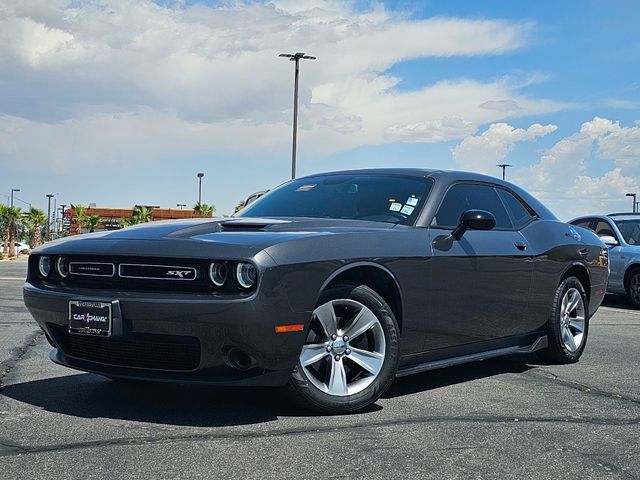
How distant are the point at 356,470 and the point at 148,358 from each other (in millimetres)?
1336

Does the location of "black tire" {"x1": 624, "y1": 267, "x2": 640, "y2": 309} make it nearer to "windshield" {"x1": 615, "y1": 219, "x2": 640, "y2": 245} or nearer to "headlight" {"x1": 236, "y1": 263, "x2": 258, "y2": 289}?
"windshield" {"x1": 615, "y1": 219, "x2": 640, "y2": 245}

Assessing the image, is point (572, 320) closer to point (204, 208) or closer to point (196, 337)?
point (196, 337)

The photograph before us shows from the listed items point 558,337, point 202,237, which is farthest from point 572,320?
point 202,237

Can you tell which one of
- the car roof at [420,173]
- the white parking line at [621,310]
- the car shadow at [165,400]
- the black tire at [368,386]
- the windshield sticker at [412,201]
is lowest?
the white parking line at [621,310]

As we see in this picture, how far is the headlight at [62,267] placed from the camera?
4305 millimetres

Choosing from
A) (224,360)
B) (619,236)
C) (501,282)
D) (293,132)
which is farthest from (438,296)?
(293,132)

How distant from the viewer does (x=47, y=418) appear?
4.00 metres

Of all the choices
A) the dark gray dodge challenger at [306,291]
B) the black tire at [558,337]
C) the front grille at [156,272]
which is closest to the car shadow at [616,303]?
the black tire at [558,337]

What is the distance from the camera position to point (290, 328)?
12.9ft

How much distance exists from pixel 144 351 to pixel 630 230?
10.9m

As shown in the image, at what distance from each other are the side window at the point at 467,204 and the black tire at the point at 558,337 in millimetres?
749

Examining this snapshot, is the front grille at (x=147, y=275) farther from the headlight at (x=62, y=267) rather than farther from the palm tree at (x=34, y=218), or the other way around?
the palm tree at (x=34, y=218)

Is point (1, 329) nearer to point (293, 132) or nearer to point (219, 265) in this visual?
point (219, 265)

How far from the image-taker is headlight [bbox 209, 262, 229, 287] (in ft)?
12.7
